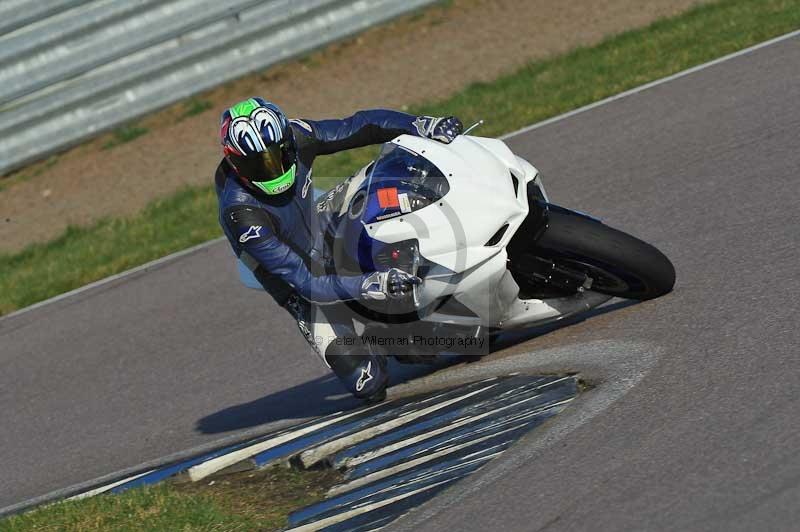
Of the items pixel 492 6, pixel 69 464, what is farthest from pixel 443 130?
pixel 492 6

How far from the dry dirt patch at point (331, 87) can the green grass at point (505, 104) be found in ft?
1.43

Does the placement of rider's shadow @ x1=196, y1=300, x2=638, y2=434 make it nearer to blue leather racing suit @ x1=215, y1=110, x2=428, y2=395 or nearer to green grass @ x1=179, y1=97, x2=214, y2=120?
blue leather racing suit @ x1=215, y1=110, x2=428, y2=395

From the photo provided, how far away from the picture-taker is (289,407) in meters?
6.71

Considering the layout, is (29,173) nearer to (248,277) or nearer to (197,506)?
→ (248,277)

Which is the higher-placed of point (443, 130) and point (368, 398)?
point (443, 130)

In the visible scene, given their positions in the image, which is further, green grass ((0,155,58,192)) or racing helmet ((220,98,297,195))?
green grass ((0,155,58,192))

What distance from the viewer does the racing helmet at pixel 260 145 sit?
5.46 meters

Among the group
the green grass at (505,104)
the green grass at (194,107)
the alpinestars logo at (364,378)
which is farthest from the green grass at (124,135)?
the alpinestars logo at (364,378)

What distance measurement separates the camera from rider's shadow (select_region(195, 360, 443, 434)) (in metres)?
6.55

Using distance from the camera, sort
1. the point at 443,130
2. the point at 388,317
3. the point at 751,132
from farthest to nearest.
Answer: the point at 751,132, the point at 388,317, the point at 443,130

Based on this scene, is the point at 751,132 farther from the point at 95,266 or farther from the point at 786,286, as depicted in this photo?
the point at 95,266

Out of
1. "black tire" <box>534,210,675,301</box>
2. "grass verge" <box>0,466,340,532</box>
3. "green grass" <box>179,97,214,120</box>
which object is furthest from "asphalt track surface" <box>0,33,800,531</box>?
"green grass" <box>179,97,214,120</box>

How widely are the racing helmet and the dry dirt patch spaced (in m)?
6.31

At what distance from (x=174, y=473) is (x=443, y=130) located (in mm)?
2177
